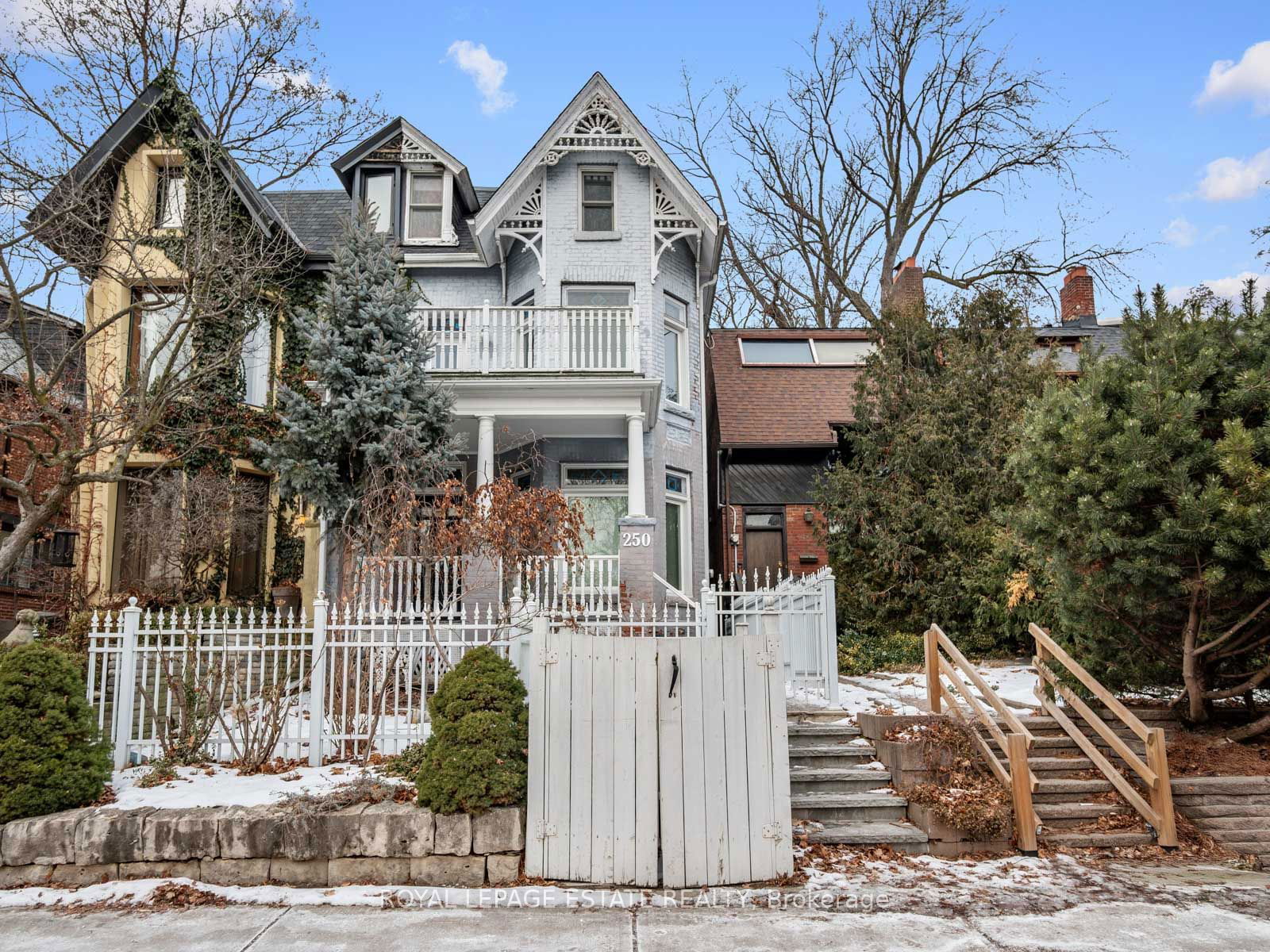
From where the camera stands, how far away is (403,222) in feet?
52.9

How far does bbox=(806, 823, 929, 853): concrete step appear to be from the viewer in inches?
250

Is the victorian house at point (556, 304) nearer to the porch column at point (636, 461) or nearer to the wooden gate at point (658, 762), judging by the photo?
the porch column at point (636, 461)

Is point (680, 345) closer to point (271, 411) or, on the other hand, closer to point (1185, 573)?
point (271, 411)

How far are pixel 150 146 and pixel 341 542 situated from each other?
8.40 m

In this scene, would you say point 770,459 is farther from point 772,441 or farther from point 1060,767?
point 1060,767

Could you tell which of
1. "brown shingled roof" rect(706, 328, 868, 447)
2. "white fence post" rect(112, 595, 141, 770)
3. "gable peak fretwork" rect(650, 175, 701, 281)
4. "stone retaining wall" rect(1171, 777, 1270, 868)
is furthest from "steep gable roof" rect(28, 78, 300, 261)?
"stone retaining wall" rect(1171, 777, 1270, 868)

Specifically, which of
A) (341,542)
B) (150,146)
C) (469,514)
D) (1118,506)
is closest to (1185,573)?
(1118,506)

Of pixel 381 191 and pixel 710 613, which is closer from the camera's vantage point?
pixel 710 613

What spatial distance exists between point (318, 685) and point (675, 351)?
399 inches

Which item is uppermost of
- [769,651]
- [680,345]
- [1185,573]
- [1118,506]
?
[680,345]

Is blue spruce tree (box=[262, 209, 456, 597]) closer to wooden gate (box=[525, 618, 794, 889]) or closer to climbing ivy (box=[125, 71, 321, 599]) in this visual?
climbing ivy (box=[125, 71, 321, 599])

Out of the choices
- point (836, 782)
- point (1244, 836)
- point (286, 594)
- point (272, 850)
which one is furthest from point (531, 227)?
point (1244, 836)

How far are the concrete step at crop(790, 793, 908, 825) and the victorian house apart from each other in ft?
19.2

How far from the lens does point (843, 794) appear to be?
277 inches
